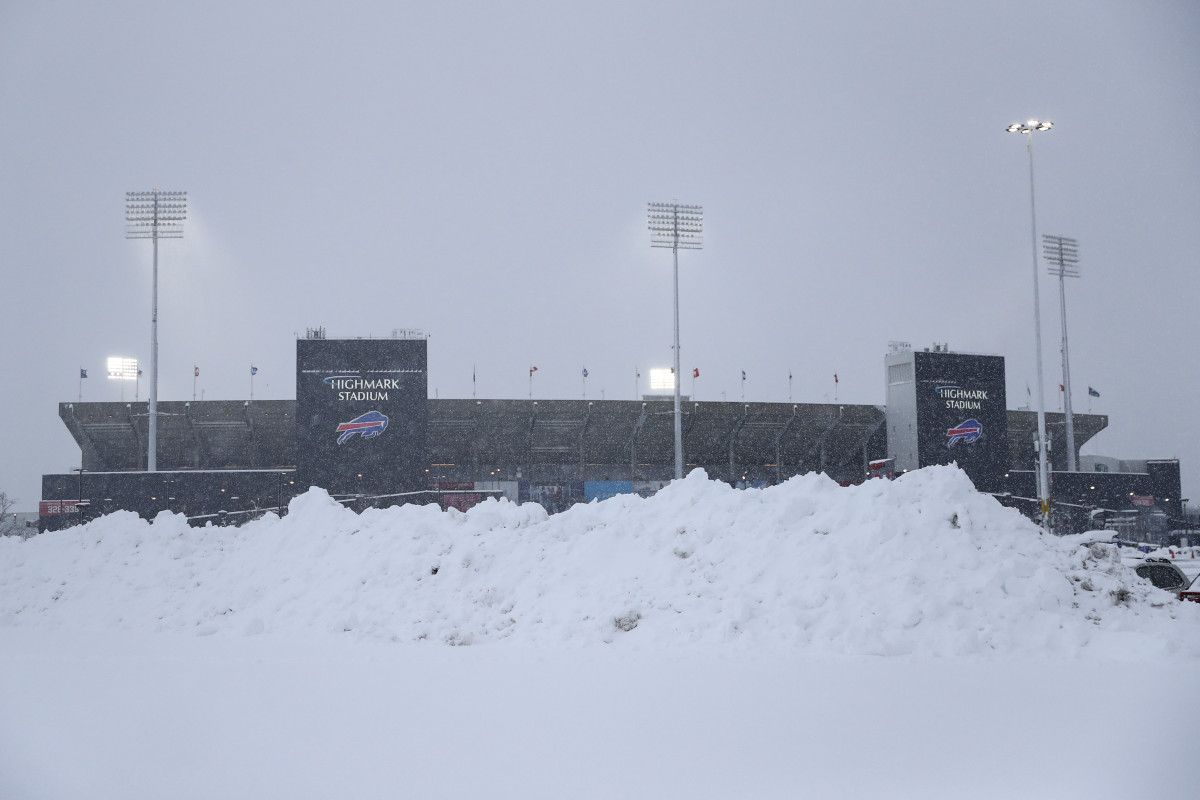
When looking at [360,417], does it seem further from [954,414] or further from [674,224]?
[954,414]

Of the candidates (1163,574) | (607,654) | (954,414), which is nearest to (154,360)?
(607,654)

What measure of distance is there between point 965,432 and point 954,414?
1.25 meters

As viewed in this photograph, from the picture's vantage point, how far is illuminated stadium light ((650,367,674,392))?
53.5 m

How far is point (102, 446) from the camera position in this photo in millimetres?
49031

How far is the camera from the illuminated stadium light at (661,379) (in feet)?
175

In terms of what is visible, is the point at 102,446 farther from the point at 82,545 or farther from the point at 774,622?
the point at 774,622

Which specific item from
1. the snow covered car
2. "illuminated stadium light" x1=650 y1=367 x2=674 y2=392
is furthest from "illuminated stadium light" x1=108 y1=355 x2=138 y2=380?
the snow covered car

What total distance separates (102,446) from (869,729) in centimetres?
5406

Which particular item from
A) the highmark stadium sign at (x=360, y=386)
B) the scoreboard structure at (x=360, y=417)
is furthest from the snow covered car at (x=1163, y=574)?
the highmark stadium sign at (x=360, y=386)

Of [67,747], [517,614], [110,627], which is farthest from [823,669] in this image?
[110,627]

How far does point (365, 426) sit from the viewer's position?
36250 mm

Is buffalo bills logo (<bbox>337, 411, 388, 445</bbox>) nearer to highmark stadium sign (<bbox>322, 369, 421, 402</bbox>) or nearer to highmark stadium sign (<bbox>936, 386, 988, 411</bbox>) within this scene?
highmark stadium sign (<bbox>322, 369, 421, 402</bbox>)

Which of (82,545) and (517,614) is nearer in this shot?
(517,614)

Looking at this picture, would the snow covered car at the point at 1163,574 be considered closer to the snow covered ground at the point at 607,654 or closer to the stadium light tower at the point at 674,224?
the snow covered ground at the point at 607,654
